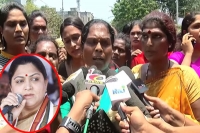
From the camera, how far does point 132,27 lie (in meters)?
4.09

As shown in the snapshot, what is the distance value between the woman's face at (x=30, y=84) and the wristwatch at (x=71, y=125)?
143 millimetres

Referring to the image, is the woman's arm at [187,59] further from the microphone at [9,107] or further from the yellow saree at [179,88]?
the microphone at [9,107]

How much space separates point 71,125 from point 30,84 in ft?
0.79

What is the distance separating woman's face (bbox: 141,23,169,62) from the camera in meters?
2.06

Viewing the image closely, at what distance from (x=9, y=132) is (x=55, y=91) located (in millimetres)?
269

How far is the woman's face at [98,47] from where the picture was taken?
1.83 m

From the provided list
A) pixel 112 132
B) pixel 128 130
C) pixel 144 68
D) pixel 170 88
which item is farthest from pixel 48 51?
pixel 128 130

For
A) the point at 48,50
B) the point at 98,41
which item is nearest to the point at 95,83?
the point at 98,41

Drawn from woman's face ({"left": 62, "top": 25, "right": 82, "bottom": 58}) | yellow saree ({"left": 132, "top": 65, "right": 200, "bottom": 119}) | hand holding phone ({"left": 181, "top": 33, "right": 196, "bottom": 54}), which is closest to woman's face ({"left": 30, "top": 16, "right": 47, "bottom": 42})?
woman's face ({"left": 62, "top": 25, "right": 82, "bottom": 58})

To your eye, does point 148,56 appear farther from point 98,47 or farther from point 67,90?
point 67,90

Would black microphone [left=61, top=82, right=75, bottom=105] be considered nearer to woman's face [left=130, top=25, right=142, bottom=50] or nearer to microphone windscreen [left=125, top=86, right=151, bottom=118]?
microphone windscreen [left=125, top=86, right=151, bottom=118]

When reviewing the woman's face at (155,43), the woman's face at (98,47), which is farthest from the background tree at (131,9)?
the woman's face at (98,47)

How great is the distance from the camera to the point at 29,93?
1.25 metres

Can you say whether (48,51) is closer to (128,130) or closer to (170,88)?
(170,88)
